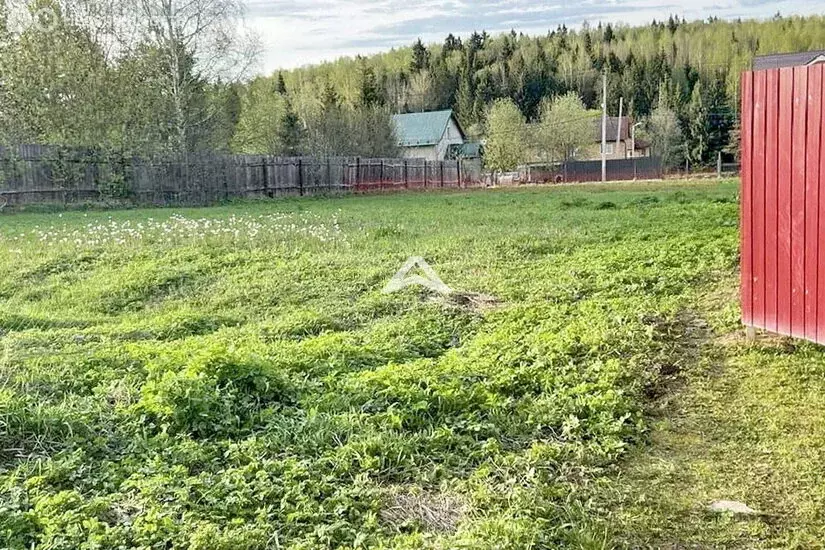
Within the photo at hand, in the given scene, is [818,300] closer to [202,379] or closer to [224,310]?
[202,379]

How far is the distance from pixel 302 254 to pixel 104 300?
225cm

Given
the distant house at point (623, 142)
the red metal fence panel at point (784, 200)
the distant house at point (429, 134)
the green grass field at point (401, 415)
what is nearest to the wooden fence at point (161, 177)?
the green grass field at point (401, 415)

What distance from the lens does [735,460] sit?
→ 2.77 metres

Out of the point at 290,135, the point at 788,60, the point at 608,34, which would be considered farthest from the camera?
the point at 608,34

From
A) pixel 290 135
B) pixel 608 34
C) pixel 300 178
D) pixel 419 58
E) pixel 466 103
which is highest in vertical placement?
pixel 608 34

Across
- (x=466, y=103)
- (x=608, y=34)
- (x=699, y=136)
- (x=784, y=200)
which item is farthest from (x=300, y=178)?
(x=608, y=34)

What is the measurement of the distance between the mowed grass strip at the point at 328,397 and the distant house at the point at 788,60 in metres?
1.67

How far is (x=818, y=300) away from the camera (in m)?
3.71

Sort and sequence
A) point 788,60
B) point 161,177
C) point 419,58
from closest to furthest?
point 788,60, point 161,177, point 419,58

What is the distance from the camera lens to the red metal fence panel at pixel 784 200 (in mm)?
3632

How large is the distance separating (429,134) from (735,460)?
46.2m

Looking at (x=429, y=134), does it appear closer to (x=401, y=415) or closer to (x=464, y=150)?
(x=464, y=150)

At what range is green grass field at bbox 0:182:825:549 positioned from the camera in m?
2.24

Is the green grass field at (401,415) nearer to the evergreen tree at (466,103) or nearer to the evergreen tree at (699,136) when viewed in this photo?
the evergreen tree at (699,136)
